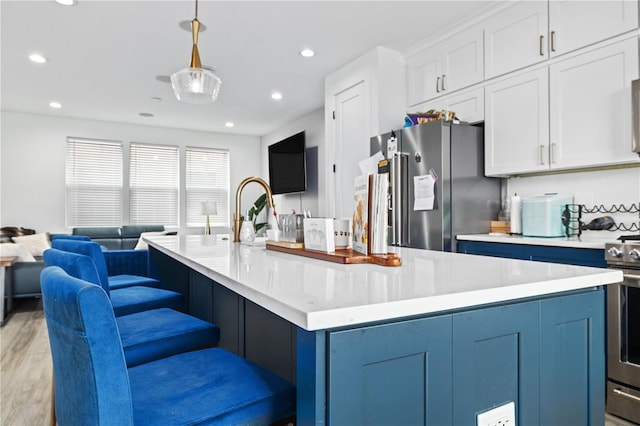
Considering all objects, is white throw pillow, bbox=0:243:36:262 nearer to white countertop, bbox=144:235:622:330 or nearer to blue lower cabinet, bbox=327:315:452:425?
white countertop, bbox=144:235:622:330

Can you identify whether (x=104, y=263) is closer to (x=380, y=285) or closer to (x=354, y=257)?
(x=354, y=257)

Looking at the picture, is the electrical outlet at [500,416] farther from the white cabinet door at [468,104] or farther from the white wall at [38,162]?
the white wall at [38,162]

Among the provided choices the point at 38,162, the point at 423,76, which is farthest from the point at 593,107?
the point at 38,162

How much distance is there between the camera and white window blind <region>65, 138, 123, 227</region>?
660 centimetres

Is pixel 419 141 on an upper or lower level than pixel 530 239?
upper

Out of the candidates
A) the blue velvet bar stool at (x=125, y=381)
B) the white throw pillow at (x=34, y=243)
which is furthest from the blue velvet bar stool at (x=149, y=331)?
the white throw pillow at (x=34, y=243)

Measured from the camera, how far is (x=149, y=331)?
1414mm

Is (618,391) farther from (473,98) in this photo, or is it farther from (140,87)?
(140,87)

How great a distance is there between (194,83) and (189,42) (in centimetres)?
159

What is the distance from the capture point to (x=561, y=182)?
2.94 metres

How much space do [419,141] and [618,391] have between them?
2.01m

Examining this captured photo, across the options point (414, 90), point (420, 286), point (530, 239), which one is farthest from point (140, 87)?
point (420, 286)

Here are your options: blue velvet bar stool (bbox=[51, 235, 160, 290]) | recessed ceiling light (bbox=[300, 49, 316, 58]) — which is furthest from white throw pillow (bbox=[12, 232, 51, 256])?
recessed ceiling light (bbox=[300, 49, 316, 58])

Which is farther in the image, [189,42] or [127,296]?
[189,42]
